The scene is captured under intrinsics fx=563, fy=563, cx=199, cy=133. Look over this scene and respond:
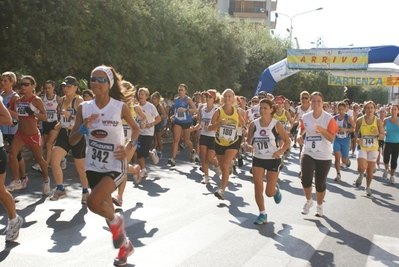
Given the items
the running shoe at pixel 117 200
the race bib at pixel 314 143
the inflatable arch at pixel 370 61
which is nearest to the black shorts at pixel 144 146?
the running shoe at pixel 117 200

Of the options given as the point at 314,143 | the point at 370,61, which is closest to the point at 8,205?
the point at 314,143

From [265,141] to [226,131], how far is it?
5.40 ft

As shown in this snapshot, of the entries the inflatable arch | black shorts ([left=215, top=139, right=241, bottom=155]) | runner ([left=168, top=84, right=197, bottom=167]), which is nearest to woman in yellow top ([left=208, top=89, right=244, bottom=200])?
black shorts ([left=215, top=139, right=241, bottom=155])

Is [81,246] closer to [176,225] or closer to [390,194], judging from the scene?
[176,225]

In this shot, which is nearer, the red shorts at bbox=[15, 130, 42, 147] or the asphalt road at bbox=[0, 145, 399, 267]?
the asphalt road at bbox=[0, 145, 399, 267]

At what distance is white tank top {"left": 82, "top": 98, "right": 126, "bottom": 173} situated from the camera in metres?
5.45

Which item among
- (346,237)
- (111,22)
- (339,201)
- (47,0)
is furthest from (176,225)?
(111,22)

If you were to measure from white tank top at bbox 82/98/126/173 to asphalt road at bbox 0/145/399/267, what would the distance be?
947 millimetres

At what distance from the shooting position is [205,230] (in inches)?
279

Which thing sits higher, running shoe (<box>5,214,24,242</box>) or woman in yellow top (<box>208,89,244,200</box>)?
woman in yellow top (<box>208,89,244,200</box>)

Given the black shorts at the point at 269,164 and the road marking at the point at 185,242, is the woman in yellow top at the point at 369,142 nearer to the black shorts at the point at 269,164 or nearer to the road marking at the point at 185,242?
the black shorts at the point at 269,164

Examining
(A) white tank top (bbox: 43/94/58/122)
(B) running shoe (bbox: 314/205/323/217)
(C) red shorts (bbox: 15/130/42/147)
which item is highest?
(A) white tank top (bbox: 43/94/58/122)

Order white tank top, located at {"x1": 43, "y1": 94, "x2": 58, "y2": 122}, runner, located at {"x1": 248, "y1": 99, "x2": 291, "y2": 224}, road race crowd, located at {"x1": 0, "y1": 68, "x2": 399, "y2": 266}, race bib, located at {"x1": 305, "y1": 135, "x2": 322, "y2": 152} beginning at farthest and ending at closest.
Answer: white tank top, located at {"x1": 43, "y1": 94, "x2": 58, "y2": 122}, race bib, located at {"x1": 305, "y1": 135, "x2": 322, "y2": 152}, runner, located at {"x1": 248, "y1": 99, "x2": 291, "y2": 224}, road race crowd, located at {"x1": 0, "y1": 68, "x2": 399, "y2": 266}

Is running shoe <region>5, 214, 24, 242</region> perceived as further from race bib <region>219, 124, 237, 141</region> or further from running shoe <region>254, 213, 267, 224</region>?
race bib <region>219, 124, 237, 141</region>
